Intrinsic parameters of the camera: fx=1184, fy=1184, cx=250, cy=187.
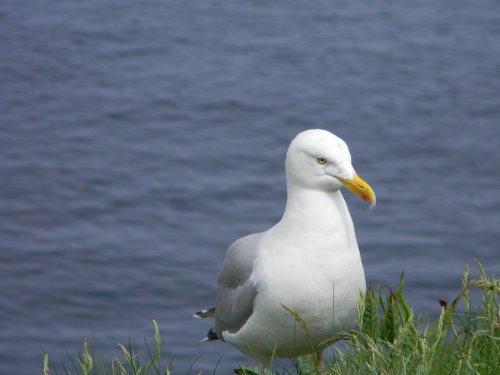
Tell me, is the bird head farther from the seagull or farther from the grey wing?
the grey wing

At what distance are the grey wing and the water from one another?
167 inches

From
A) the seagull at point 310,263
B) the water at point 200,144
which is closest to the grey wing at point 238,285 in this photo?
the seagull at point 310,263

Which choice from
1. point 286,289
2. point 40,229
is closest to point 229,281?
point 286,289

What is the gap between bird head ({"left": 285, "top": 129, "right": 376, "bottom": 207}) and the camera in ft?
18.7

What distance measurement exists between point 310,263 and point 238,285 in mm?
659

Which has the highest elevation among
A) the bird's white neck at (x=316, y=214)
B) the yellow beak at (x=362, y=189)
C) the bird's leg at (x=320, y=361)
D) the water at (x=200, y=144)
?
the yellow beak at (x=362, y=189)

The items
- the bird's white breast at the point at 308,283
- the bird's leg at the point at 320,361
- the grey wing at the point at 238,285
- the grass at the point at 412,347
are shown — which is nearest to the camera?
the grass at the point at 412,347

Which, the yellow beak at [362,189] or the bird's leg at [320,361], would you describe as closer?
the yellow beak at [362,189]

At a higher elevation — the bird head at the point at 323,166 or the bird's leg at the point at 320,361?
the bird head at the point at 323,166

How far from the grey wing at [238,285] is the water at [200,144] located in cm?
424

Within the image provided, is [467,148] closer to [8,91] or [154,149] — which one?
[154,149]

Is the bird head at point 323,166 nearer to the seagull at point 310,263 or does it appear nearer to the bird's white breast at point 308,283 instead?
the seagull at point 310,263

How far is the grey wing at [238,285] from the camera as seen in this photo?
6.03 metres

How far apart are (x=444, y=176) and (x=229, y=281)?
7.85 m
